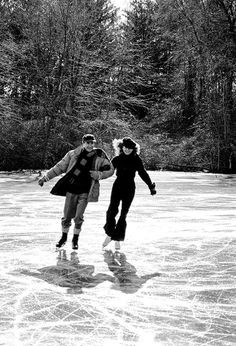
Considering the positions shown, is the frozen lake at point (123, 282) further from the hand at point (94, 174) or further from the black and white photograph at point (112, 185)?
the hand at point (94, 174)

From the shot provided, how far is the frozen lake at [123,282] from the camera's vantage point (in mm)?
4074

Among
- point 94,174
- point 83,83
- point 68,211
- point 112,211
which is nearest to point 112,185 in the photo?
point 112,211

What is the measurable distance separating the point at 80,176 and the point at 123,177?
1.75 ft

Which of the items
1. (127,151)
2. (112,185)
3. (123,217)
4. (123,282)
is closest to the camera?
(123,282)

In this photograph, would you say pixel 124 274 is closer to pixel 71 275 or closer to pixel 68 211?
pixel 71 275

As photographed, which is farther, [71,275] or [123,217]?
[123,217]

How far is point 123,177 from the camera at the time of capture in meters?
7.31

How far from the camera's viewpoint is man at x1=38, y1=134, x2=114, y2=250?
718 centimetres

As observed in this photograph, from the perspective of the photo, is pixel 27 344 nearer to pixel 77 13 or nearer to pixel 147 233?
pixel 147 233

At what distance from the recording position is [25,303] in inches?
190

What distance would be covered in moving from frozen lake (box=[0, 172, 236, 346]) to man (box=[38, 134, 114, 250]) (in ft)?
1.71

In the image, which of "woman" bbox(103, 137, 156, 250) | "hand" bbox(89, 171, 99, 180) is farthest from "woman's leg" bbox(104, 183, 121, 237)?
"hand" bbox(89, 171, 99, 180)

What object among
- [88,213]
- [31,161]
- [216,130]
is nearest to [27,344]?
[88,213]

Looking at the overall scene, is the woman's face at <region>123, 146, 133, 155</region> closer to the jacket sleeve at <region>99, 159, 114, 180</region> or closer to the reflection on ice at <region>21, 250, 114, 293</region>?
the jacket sleeve at <region>99, 159, 114, 180</region>
